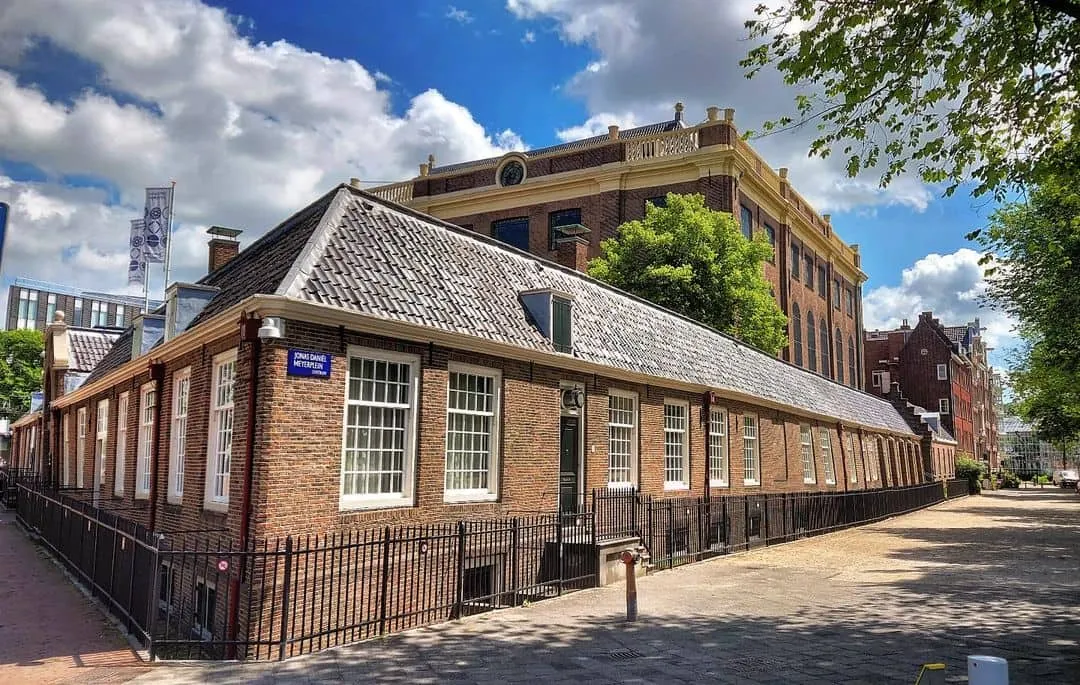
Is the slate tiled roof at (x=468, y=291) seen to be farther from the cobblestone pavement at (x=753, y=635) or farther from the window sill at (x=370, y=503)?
the cobblestone pavement at (x=753, y=635)

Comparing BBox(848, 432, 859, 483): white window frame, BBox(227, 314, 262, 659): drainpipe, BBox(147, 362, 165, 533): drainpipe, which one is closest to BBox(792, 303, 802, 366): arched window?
BBox(848, 432, 859, 483): white window frame

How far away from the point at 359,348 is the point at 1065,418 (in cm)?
5358

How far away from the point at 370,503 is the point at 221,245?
1133 cm

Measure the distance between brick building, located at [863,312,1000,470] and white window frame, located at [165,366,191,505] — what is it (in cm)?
6263

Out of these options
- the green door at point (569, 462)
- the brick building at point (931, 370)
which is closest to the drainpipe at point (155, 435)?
the green door at point (569, 462)

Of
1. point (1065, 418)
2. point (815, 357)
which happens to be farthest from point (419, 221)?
point (1065, 418)

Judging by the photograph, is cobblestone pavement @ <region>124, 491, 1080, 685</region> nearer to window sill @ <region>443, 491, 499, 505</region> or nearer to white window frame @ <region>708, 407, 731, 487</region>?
window sill @ <region>443, 491, 499, 505</region>

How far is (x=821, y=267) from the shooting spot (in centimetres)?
5488

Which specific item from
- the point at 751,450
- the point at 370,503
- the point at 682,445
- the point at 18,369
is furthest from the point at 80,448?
the point at 18,369

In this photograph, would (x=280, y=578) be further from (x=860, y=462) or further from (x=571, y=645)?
(x=860, y=462)

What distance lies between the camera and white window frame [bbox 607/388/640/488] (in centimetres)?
1670

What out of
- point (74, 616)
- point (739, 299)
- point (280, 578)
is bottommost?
point (74, 616)

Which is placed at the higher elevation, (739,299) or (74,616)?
(739,299)

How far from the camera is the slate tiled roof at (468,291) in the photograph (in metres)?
11.3
